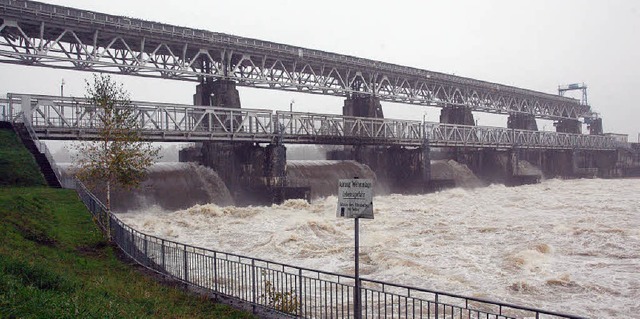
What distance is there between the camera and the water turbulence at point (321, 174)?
144 feet

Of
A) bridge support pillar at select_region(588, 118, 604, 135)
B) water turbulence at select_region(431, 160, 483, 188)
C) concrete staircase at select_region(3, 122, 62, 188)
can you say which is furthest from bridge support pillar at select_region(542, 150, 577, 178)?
concrete staircase at select_region(3, 122, 62, 188)

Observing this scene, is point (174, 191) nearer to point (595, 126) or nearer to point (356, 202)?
point (356, 202)

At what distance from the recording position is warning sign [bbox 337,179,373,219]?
8.20 m

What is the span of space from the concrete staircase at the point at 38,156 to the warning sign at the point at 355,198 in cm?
2252

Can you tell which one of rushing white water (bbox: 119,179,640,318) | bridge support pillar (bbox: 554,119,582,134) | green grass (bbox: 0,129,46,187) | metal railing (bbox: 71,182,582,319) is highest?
bridge support pillar (bbox: 554,119,582,134)

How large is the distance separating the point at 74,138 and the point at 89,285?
23.8 meters

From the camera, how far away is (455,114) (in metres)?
70.2

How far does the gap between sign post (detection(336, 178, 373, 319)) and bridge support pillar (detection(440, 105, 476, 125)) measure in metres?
64.2

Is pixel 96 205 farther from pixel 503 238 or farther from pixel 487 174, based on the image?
pixel 487 174

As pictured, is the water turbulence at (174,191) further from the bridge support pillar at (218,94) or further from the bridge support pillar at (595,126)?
the bridge support pillar at (595,126)

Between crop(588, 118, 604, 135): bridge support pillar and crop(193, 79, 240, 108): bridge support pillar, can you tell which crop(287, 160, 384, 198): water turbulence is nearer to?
crop(193, 79, 240, 108): bridge support pillar

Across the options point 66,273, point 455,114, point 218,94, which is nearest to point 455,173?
point 455,114

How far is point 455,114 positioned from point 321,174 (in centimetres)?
3193

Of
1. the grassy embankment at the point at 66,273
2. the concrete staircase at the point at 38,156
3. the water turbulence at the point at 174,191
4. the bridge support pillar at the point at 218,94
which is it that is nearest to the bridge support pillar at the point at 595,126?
the bridge support pillar at the point at 218,94
